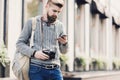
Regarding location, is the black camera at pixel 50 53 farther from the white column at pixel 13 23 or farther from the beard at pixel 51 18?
the white column at pixel 13 23

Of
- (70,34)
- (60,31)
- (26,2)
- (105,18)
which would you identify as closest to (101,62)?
(105,18)

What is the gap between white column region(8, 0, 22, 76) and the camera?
9967 millimetres

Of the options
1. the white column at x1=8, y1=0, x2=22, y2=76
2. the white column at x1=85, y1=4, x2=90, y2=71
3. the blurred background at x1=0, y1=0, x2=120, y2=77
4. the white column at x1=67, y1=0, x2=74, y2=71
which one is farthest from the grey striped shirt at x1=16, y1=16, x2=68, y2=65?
the white column at x1=85, y1=4, x2=90, y2=71

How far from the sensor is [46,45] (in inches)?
138

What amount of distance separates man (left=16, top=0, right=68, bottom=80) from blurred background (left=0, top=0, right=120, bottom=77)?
472 cm

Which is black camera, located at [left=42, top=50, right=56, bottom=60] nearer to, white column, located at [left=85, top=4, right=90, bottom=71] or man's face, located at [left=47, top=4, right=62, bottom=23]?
man's face, located at [left=47, top=4, right=62, bottom=23]

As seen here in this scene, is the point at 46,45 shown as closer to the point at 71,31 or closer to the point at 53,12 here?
the point at 53,12

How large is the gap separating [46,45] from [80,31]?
13.1m

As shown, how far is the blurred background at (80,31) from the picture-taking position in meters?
9.90

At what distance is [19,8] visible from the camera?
10.4 m

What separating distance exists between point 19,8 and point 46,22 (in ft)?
22.7

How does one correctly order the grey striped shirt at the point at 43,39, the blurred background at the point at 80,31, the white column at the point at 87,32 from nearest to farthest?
the grey striped shirt at the point at 43,39 < the blurred background at the point at 80,31 < the white column at the point at 87,32

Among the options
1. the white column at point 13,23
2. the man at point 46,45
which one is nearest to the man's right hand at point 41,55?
the man at point 46,45

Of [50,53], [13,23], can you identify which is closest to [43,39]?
[50,53]
